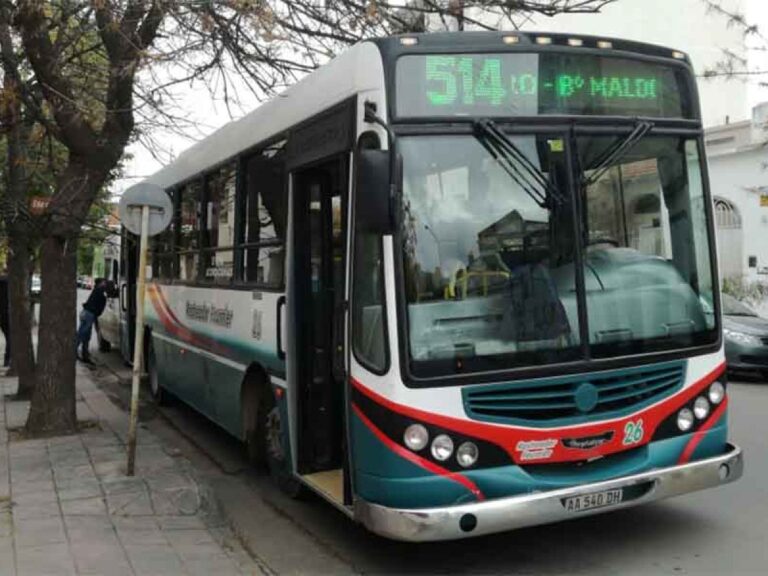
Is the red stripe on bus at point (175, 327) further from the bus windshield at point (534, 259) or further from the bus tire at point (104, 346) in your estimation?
the bus tire at point (104, 346)

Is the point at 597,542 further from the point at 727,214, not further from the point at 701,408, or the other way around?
the point at 727,214

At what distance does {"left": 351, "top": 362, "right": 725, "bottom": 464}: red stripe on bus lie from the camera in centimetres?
445

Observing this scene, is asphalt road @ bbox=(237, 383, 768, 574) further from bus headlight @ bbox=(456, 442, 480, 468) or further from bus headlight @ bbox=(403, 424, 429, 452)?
bus headlight @ bbox=(403, 424, 429, 452)

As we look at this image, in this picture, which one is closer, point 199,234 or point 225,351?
point 225,351

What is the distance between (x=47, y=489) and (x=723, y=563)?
15.7 ft

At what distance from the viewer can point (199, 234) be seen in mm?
8531

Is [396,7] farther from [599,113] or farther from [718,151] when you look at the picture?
[718,151]

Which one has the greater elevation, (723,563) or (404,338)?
(404,338)

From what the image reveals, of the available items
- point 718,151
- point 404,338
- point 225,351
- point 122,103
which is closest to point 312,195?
point 404,338

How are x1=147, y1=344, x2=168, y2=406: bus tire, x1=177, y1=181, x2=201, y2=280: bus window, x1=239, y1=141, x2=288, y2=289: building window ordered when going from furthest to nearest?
x1=147, y1=344, x2=168, y2=406: bus tire < x1=177, y1=181, x2=201, y2=280: bus window < x1=239, y1=141, x2=288, y2=289: building window

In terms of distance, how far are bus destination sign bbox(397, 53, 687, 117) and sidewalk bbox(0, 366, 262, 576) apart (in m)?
2.97

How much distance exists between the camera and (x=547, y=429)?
458 centimetres

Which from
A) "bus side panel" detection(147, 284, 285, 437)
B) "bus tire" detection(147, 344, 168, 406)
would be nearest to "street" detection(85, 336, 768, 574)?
"bus side panel" detection(147, 284, 285, 437)

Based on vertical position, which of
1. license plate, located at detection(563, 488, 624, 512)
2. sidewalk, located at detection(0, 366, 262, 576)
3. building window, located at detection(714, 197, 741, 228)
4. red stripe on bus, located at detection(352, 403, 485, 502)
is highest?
building window, located at detection(714, 197, 741, 228)
